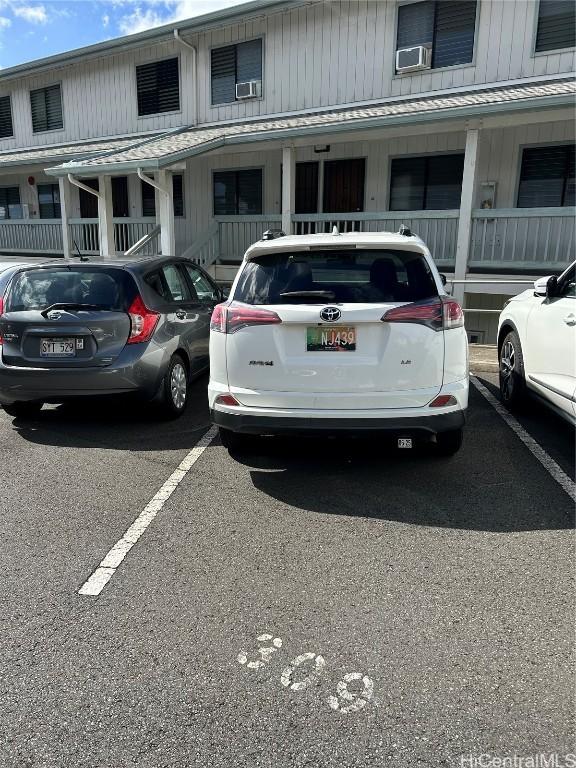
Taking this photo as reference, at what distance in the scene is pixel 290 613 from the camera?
2.62 m

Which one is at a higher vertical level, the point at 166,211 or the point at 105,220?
the point at 166,211

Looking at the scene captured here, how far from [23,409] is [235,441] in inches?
103

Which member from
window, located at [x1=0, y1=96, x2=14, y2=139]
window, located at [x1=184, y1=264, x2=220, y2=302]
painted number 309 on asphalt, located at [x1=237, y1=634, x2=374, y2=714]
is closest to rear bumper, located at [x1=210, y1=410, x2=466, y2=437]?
painted number 309 on asphalt, located at [x1=237, y1=634, x2=374, y2=714]

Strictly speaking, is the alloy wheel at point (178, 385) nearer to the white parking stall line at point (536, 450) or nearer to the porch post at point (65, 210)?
the white parking stall line at point (536, 450)

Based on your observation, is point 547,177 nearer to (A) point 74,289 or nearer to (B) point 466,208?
(B) point 466,208

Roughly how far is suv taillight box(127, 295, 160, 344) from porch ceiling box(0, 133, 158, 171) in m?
10.2

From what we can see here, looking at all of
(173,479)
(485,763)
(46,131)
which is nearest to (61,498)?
(173,479)

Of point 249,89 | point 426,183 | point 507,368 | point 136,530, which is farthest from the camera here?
point 249,89

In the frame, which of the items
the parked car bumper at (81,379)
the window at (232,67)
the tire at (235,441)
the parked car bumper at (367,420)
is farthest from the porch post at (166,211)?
the parked car bumper at (367,420)

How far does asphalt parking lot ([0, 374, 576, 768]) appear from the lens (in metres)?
1.97

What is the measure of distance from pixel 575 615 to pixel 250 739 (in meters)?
1.65

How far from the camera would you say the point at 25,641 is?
244 centimetres

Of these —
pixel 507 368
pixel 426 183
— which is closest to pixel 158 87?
pixel 426 183

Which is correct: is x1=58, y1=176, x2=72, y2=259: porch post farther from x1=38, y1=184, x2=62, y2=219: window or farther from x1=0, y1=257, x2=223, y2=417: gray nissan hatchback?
x1=0, y1=257, x2=223, y2=417: gray nissan hatchback
